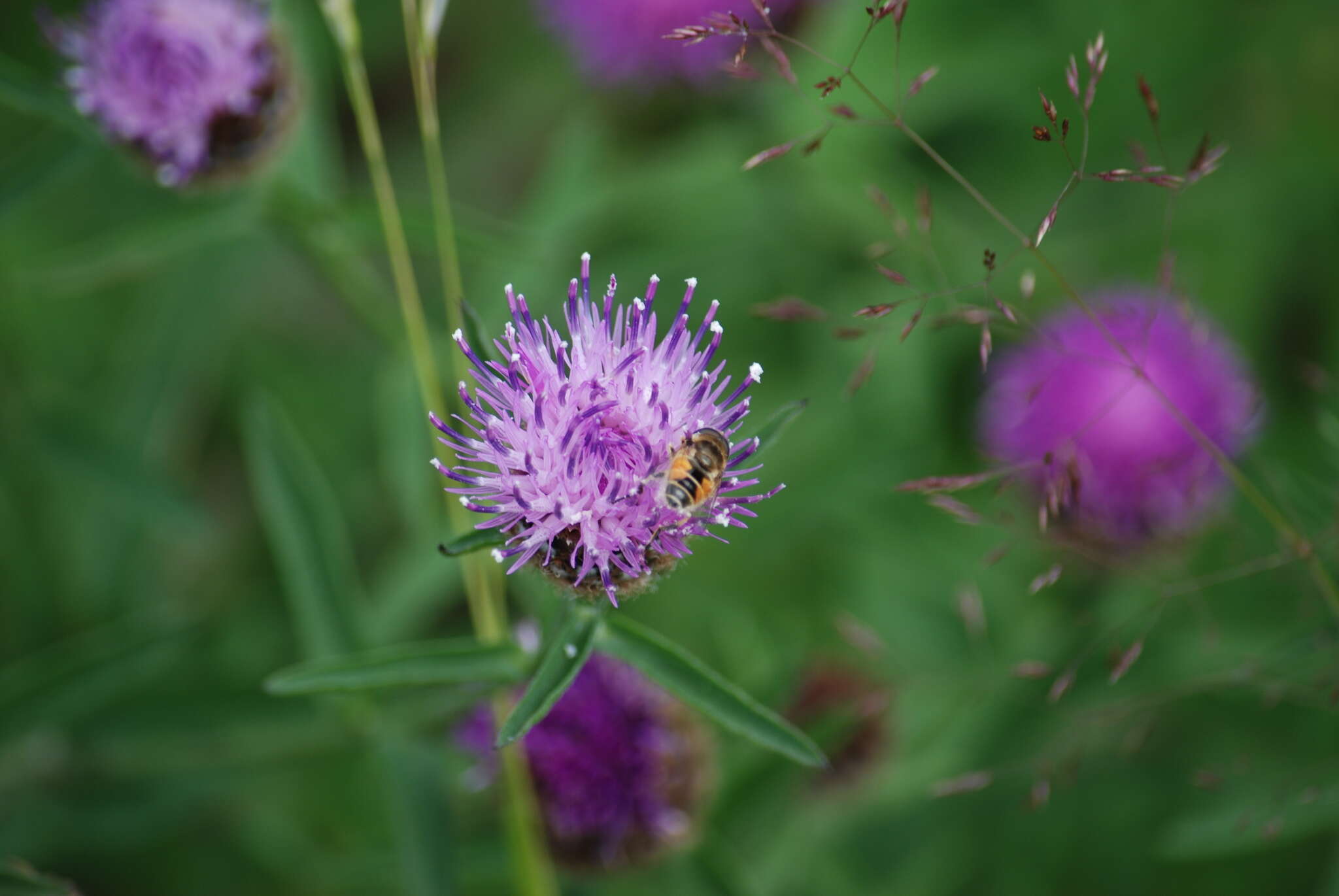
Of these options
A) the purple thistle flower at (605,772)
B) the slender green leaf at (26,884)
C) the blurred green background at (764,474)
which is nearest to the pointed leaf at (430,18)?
the blurred green background at (764,474)

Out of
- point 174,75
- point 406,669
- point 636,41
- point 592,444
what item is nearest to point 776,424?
point 592,444

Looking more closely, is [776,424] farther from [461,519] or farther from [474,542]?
[461,519]

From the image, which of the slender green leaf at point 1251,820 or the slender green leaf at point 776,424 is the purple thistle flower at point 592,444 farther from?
the slender green leaf at point 1251,820

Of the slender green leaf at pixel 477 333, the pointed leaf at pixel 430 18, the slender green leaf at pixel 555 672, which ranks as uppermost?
the pointed leaf at pixel 430 18

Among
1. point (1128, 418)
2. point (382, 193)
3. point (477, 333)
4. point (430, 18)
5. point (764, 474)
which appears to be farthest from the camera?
point (764, 474)

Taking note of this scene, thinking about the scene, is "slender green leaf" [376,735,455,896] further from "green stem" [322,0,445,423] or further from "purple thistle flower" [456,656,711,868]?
"green stem" [322,0,445,423]

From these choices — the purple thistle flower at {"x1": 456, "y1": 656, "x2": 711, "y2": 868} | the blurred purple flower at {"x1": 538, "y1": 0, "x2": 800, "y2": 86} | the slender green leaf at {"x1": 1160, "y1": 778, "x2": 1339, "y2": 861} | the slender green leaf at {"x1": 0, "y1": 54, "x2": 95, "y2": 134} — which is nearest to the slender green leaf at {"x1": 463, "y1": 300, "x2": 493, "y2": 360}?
the purple thistle flower at {"x1": 456, "y1": 656, "x2": 711, "y2": 868}
